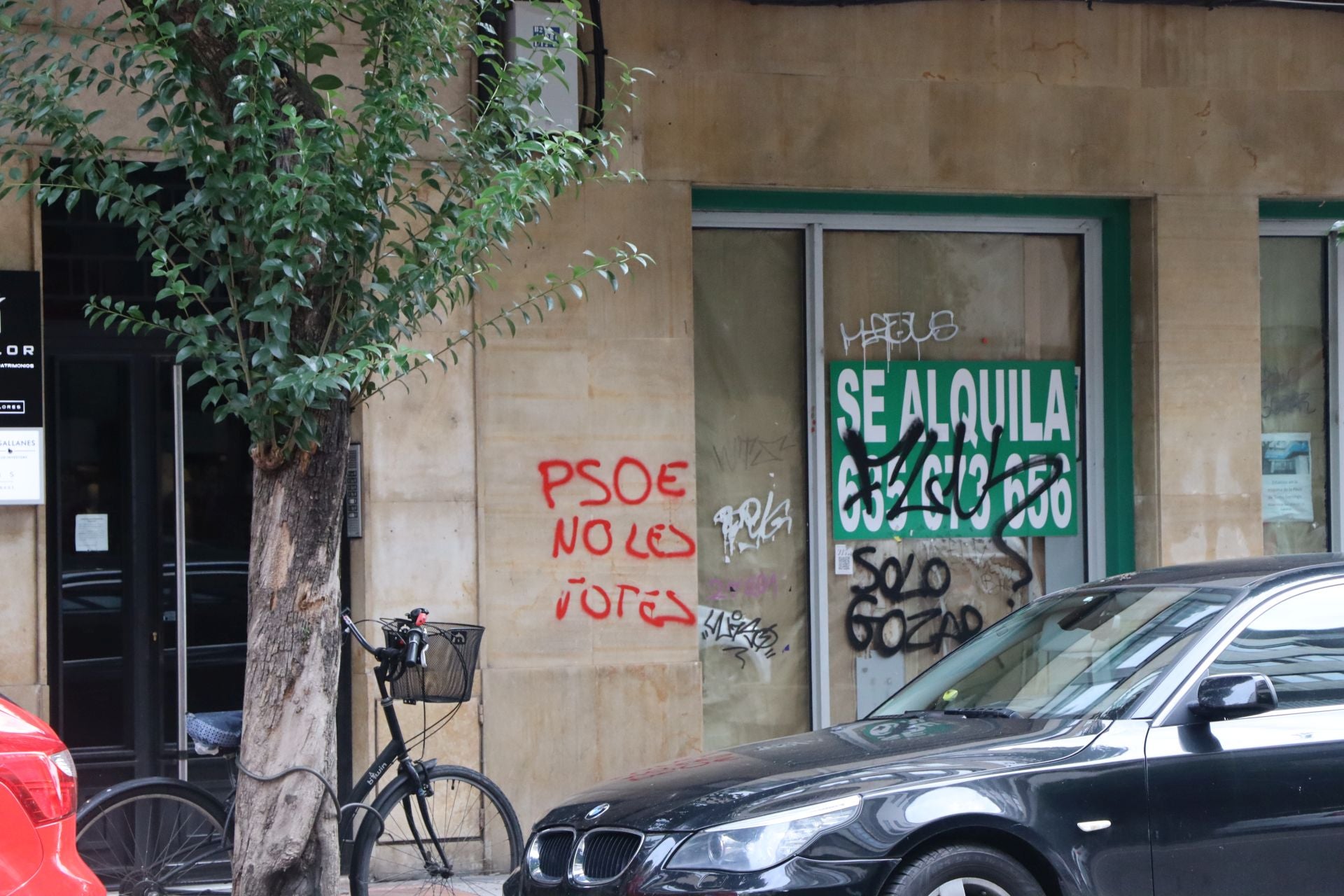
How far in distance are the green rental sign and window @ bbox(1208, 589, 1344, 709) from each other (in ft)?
13.1

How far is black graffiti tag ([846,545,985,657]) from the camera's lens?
8.70 meters

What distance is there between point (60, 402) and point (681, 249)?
3.44 meters

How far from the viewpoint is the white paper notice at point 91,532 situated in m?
7.43

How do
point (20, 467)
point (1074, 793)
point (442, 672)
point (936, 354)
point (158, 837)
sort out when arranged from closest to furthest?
point (1074, 793)
point (158, 837)
point (442, 672)
point (20, 467)
point (936, 354)

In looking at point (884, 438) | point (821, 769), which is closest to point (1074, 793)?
point (821, 769)

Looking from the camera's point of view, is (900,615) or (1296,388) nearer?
(900,615)

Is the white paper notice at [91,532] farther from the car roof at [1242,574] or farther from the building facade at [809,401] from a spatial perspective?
the car roof at [1242,574]

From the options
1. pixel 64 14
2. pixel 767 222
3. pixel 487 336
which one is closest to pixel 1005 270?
pixel 767 222

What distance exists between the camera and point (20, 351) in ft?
23.3

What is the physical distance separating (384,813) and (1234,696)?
3417 millimetres

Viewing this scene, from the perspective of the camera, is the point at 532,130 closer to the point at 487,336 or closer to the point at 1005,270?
the point at 487,336

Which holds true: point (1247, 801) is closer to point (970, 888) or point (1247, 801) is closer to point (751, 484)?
point (970, 888)

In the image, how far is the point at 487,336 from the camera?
25.4 ft

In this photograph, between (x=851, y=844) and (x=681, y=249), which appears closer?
(x=851, y=844)
